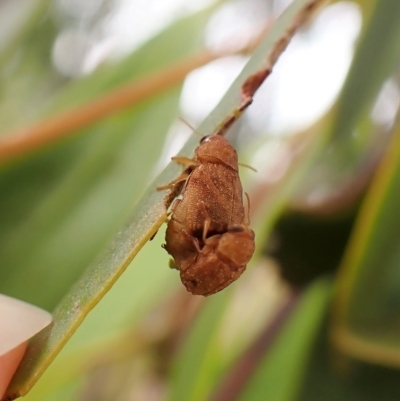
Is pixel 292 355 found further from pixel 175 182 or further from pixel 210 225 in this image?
pixel 175 182

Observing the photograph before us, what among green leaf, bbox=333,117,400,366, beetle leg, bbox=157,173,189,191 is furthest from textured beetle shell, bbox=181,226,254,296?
green leaf, bbox=333,117,400,366

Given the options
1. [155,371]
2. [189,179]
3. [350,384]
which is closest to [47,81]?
[155,371]

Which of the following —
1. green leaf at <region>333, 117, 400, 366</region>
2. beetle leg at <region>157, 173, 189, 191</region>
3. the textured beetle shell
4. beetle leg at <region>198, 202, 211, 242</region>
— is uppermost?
beetle leg at <region>157, 173, 189, 191</region>

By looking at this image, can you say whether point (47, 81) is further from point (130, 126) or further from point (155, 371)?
point (155, 371)

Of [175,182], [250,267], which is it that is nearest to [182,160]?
[175,182]

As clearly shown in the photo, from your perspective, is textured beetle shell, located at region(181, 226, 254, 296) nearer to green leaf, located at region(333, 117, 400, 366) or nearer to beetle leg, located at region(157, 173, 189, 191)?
beetle leg, located at region(157, 173, 189, 191)

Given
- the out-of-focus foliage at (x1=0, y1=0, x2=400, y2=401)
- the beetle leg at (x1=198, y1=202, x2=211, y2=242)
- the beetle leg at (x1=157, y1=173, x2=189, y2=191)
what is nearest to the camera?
the beetle leg at (x1=157, y1=173, x2=189, y2=191)
